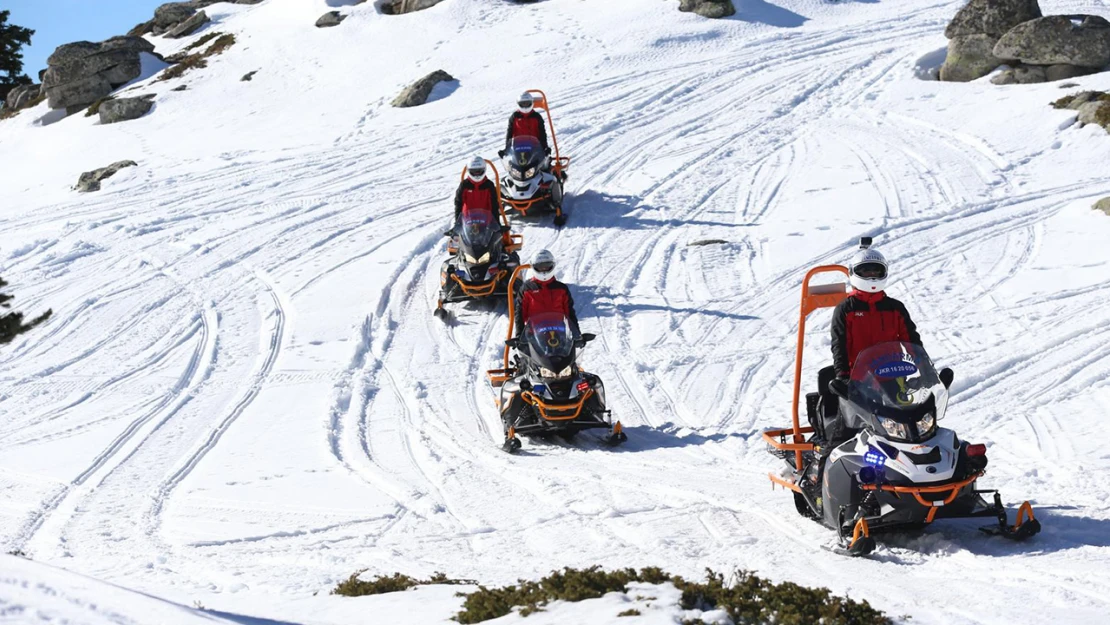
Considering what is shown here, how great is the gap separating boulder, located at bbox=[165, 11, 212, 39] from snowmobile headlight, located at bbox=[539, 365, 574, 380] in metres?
34.0

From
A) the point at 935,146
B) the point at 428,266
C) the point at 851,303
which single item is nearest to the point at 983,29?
the point at 935,146

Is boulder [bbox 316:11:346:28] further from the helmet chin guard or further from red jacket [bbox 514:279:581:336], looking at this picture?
the helmet chin guard

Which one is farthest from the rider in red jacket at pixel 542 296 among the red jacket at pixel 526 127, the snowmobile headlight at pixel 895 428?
the red jacket at pixel 526 127

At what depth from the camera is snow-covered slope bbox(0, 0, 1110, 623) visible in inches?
337

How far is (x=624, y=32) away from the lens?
31.7 m

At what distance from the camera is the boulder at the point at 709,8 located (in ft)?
106

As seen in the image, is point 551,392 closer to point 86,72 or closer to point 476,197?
point 476,197

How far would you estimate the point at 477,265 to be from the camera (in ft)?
52.2

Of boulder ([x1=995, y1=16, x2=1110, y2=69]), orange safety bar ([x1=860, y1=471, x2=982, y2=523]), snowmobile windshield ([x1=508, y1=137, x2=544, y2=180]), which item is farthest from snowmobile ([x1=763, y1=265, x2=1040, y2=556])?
boulder ([x1=995, y1=16, x2=1110, y2=69])

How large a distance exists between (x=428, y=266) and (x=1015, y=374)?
9294mm

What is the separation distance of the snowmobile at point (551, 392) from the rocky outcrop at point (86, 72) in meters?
28.9

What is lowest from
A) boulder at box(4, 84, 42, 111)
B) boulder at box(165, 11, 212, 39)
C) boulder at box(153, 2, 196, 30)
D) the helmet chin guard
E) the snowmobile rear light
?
the snowmobile rear light

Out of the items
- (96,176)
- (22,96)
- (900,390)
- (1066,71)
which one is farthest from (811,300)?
(22,96)

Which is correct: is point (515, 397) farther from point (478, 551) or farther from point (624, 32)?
point (624, 32)
